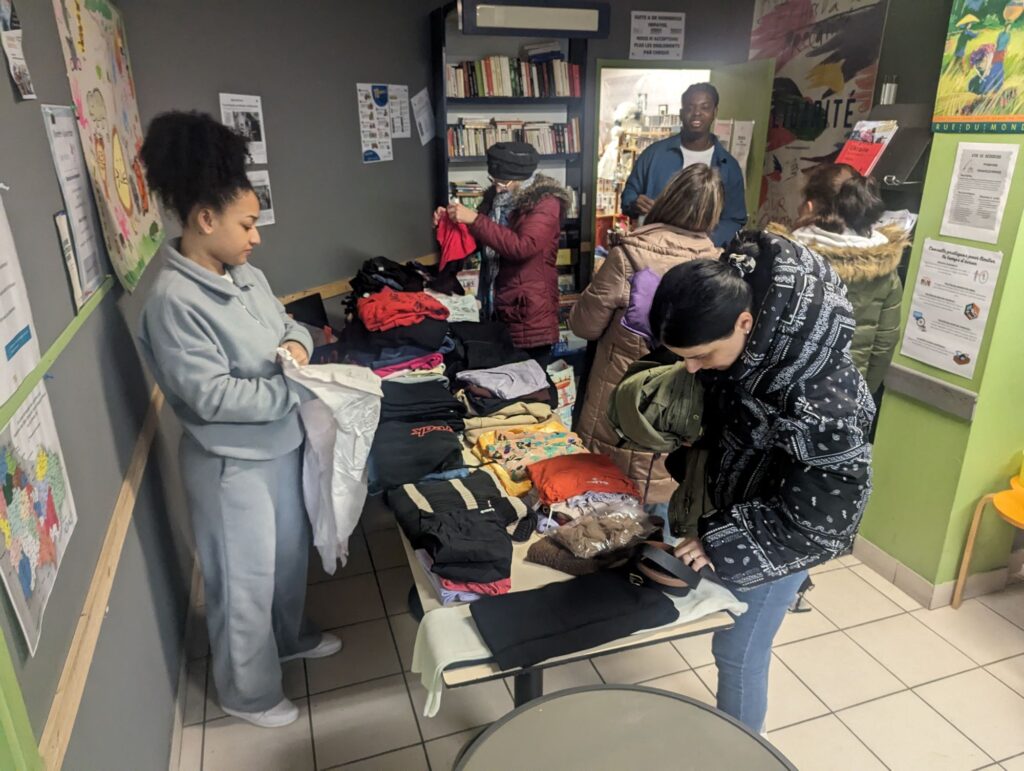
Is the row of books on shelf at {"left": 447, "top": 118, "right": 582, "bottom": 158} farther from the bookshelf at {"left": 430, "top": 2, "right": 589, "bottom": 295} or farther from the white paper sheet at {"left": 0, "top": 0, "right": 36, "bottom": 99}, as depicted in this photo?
the white paper sheet at {"left": 0, "top": 0, "right": 36, "bottom": 99}

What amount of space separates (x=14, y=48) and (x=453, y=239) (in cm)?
202

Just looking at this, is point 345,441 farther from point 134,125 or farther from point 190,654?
point 134,125

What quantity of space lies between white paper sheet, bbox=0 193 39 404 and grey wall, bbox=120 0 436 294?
185cm

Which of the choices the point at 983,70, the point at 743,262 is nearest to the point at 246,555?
the point at 743,262

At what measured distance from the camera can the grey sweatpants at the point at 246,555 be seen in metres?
1.91

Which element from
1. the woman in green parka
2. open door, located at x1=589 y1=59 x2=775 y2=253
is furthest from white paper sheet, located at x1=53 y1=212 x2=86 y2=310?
open door, located at x1=589 y1=59 x2=775 y2=253

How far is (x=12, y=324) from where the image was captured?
46.1 inches

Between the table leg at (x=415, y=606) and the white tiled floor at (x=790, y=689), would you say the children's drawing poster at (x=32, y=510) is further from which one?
the table leg at (x=415, y=606)

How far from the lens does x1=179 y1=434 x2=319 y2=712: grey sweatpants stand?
6.28ft

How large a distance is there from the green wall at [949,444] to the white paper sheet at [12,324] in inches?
108

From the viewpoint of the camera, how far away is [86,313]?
1667 mm

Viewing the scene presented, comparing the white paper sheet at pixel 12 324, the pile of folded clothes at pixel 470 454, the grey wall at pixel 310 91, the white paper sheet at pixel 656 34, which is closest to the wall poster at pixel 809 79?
the white paper sheet at pixel 656 34

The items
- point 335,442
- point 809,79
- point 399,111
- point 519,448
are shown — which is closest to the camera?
point 335,442

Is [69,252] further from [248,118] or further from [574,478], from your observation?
[248,118]
